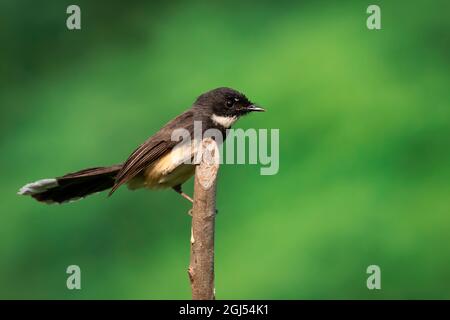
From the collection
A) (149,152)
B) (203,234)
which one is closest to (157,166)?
(149,152)

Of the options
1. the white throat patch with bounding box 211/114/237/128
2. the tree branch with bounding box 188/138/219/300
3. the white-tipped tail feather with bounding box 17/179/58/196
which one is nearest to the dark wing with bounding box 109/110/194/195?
the white throat patch with bounding box 211/114/237/128

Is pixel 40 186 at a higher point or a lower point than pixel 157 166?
lower

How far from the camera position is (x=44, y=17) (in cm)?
943

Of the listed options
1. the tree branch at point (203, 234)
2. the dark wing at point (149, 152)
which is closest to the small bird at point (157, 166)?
the dark wing at point (149, 152)

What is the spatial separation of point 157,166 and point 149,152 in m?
0.16

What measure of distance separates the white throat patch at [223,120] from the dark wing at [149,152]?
250 millimetres

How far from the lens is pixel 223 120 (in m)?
6.34

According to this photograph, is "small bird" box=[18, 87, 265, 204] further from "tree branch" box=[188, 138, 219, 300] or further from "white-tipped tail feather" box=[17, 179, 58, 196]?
"tree branch" box=[188, 138, 219, 300]

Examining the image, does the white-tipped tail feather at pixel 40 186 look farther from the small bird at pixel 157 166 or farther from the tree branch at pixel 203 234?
the tree branch at pixel 203 234

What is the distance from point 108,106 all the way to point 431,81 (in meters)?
3.31

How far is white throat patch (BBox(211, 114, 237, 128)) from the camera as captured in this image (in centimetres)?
632

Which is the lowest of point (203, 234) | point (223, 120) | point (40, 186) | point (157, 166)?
point (203, 234)

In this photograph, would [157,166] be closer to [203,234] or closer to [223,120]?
[223,120]

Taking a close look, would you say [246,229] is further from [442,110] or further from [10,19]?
[10,19]
